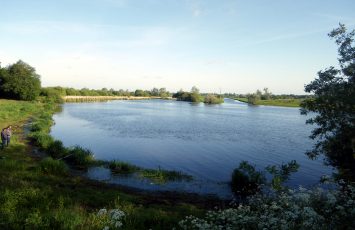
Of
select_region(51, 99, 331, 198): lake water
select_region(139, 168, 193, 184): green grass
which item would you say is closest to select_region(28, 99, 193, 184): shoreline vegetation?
select_region(139, 168, 193, 184): green grass

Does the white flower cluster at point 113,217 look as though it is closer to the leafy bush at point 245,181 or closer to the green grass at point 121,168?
the leafy bush at point 245,181

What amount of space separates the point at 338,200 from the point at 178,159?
22879 mm

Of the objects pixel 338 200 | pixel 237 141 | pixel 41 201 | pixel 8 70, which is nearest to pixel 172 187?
pixel 41 201

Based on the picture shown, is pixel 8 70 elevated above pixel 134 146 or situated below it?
above

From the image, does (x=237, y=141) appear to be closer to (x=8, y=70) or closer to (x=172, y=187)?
(x=172, y=187)

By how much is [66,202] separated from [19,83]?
92.8m

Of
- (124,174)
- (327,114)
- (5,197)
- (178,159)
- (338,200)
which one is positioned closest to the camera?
(338,200)

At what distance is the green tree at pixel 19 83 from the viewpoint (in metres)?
96.3

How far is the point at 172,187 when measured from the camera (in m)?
22.4

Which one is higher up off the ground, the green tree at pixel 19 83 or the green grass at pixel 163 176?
the green tree at pixel 19 83

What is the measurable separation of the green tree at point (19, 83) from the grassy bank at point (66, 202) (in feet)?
250

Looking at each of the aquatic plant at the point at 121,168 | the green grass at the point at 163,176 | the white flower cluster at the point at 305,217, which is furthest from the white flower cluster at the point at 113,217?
the aquatic plant at the point at 121,168

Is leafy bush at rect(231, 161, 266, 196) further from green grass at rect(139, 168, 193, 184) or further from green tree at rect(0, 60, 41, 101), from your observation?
green tree at rect(0, 60, 41, 101)

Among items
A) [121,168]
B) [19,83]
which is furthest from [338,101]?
[19,83]
